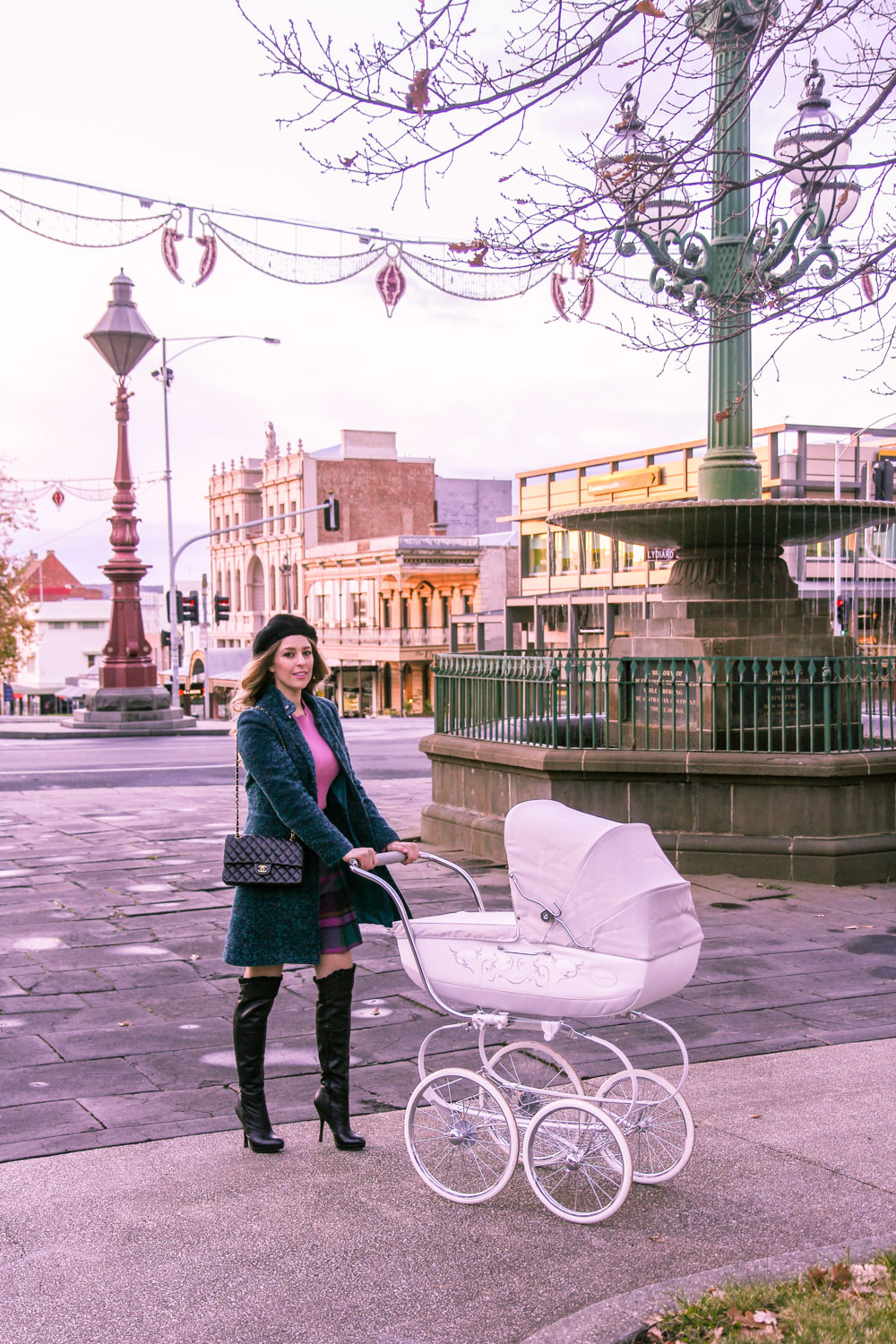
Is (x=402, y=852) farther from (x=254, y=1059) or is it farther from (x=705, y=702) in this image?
(x=705, y=702)

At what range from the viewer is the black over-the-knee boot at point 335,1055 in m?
4.68

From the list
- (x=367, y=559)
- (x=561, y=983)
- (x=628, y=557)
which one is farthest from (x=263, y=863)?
(x=367, y=559)

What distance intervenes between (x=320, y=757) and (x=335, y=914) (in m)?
0.57

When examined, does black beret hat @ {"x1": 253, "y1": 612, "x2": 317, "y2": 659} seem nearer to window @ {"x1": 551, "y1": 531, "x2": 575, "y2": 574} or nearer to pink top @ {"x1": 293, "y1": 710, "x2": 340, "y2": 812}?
pink top @ {"x1": 293, "y1": 710, "x2": 340, "y2": 812}

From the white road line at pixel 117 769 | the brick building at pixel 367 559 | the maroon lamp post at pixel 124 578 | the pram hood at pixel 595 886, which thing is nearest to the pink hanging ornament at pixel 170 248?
the white road line at pixel 117 769

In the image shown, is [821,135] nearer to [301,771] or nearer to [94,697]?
[301,771]

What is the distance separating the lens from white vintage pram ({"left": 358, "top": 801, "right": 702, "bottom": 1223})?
4.11m

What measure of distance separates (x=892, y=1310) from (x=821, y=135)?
6319mm

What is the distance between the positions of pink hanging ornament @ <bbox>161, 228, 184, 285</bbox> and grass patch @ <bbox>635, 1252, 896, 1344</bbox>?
13.7 meters

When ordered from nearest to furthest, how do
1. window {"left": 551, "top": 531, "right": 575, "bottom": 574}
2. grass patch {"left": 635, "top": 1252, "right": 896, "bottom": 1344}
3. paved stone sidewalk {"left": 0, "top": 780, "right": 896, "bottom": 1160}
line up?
grass patch {"left": 635, "top": 1252, "right": 896, "bottom": 1344}, paved stone sidewalk {"left": 0, "top": 780, "right": 896, "bottom": 1160}, window {"left": 551, "top": 531, "right": 575, "bottom": 574}

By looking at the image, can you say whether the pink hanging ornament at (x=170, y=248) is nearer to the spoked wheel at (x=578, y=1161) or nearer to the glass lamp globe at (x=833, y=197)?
the glass lamp globe at (x=833, y=197)

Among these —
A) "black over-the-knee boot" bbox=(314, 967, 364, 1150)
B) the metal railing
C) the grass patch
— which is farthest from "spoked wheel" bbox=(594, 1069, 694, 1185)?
the metal railing

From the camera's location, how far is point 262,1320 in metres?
3.49

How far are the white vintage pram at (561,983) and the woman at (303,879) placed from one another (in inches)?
12.5
